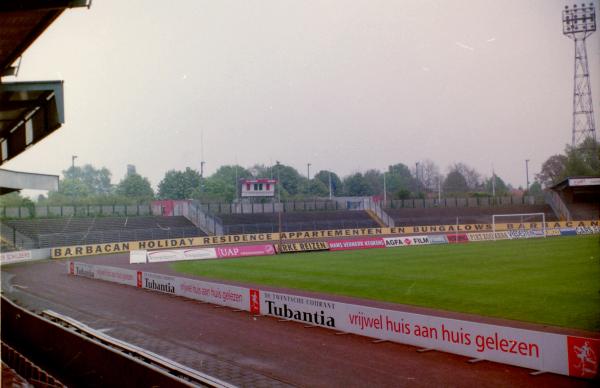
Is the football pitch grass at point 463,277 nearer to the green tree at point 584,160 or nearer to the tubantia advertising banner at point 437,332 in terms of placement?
the tubantia advertising banner at point 437,332

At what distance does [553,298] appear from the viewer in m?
21.2

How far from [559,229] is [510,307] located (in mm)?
47072

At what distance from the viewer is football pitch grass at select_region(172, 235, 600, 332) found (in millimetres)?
20062

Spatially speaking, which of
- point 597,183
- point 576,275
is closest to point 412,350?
point 576,275

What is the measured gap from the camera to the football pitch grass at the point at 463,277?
20.1m

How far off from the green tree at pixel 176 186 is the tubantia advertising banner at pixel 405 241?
6323 centimetres

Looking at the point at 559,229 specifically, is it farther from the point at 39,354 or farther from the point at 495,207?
the point at 39,354

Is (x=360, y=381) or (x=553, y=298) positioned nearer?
(x=360, y=381)

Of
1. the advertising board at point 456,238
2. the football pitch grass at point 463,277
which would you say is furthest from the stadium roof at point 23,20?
the advertising board at point 456,238

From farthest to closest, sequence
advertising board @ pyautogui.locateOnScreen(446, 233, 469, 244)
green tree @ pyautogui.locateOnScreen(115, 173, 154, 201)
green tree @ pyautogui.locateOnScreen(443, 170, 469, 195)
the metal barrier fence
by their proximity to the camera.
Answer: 1. green tree @ pyautogui.locateOnScreen(443, 170, 469, 195)
2. green tree @ pyautogui.locateOnScreen(115, 173, 154, 201)
3. advertising board @ pyautogui.locateOnScreen(446, 233, 469, 244)
4. the metal barrier fence

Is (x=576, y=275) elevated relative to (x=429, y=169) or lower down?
lower down

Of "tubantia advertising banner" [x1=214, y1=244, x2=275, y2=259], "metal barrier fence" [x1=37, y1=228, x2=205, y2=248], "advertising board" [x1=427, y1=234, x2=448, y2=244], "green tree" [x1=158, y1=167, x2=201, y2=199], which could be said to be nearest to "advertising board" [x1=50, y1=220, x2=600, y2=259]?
"metal barrier fence" [x1=37, y1=228, x2=205, y2=248]

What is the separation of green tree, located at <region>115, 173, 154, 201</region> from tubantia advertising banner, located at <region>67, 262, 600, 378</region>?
88.8 m

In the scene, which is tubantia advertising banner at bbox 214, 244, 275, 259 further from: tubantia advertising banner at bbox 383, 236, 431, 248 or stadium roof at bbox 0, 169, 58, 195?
stadium roof at bbox 0, 169, 58, 195
